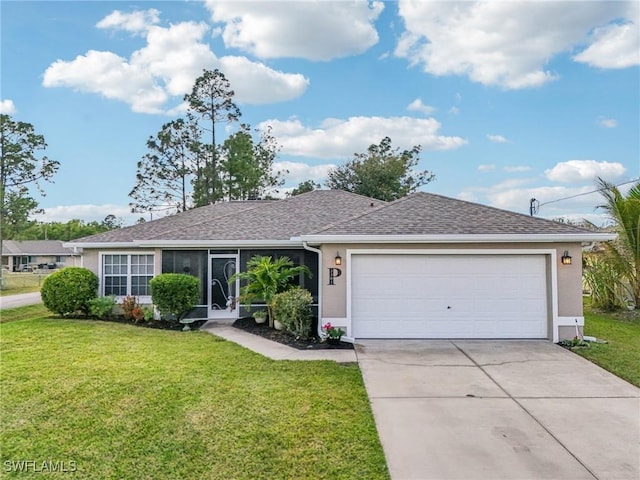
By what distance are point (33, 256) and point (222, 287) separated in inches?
2397

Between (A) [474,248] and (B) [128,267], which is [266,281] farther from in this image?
(A) [474,248]

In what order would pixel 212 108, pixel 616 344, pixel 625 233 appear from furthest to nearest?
1. pixel 212 108
2. pixel 625 233
3. pixel 616 344

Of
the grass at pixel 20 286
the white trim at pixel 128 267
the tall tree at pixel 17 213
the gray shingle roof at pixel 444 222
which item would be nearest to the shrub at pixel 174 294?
the white trim at pixel 128 267

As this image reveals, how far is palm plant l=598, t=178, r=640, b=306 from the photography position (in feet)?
40.6

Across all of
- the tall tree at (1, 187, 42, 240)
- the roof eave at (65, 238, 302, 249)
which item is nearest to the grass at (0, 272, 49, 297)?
the tall tree at (1, 187, 42, 240)

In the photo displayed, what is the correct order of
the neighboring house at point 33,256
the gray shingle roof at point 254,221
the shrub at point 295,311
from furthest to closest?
the neighboring house at point 33,256
the gray shingle roof at point 254,221
the shrub at point 295,311

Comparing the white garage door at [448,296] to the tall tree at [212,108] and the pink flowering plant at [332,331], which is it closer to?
the pink flowering plant at [332,331]

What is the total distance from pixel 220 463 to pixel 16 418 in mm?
2970

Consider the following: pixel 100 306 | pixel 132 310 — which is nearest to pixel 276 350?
pixel 132 310

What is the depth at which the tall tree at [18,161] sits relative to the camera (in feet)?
87.8

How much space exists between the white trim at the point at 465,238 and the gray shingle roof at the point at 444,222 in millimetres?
109

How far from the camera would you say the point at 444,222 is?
31.5ft

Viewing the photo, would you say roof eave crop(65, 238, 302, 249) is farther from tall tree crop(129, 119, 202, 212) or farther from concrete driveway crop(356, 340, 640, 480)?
tall tree crop(129, 119, 202, 212)
